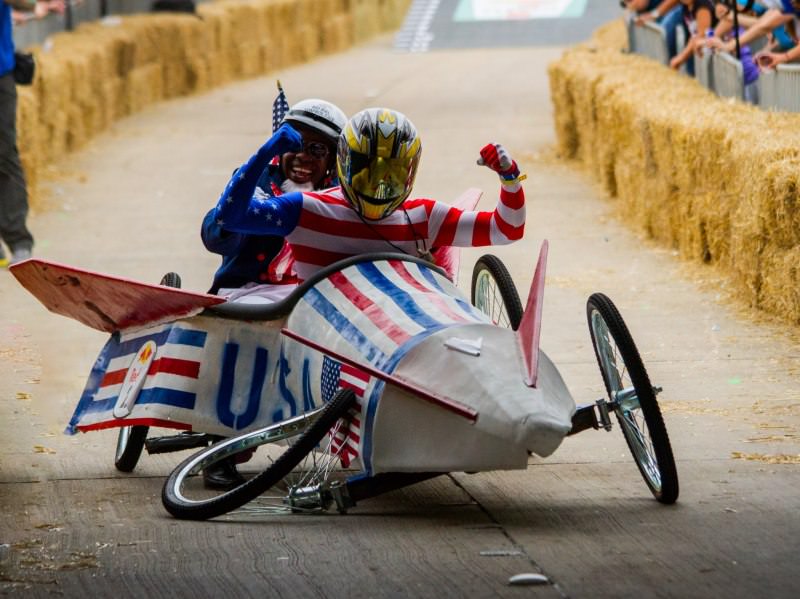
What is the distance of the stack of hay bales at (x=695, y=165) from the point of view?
931cm

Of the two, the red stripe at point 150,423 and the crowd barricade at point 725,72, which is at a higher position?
the red stripe at point 150,423

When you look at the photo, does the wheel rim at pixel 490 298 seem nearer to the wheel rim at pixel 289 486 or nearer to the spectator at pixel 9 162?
the wheel rim at pixel 289 486

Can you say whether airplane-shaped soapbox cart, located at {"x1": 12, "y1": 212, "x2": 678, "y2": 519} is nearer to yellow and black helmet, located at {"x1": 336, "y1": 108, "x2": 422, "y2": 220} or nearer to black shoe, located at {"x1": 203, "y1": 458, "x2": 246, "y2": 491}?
black shoe, located at {"x1": 203, "y1": 458, "x2": 246, "y2": 491}

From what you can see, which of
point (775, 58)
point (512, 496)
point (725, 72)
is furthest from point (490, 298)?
point (725, 72)

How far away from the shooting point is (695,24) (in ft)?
51.5

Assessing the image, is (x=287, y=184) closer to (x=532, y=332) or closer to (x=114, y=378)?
(x=114, y=378)

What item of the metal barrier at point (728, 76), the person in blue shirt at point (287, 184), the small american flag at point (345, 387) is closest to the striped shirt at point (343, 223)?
the person in blue shirt at point (287, 184)

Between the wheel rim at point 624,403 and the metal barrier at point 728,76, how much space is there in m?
7.04

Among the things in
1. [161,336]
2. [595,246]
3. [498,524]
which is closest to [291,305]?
[161,336]

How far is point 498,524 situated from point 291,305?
107 cm

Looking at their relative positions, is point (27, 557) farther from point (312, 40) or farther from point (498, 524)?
point (312, 40)

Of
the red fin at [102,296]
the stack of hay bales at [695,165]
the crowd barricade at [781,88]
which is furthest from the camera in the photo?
the crowd barricade at [781,88]

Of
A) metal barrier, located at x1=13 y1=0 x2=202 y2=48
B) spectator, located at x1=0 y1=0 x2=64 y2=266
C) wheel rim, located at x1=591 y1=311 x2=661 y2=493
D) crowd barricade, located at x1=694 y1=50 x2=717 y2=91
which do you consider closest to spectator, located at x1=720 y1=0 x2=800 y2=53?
crowd barricade, located at x1=694 y1=50 x2=717 y2=91

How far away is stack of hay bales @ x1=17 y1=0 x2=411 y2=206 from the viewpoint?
56.5 feet
